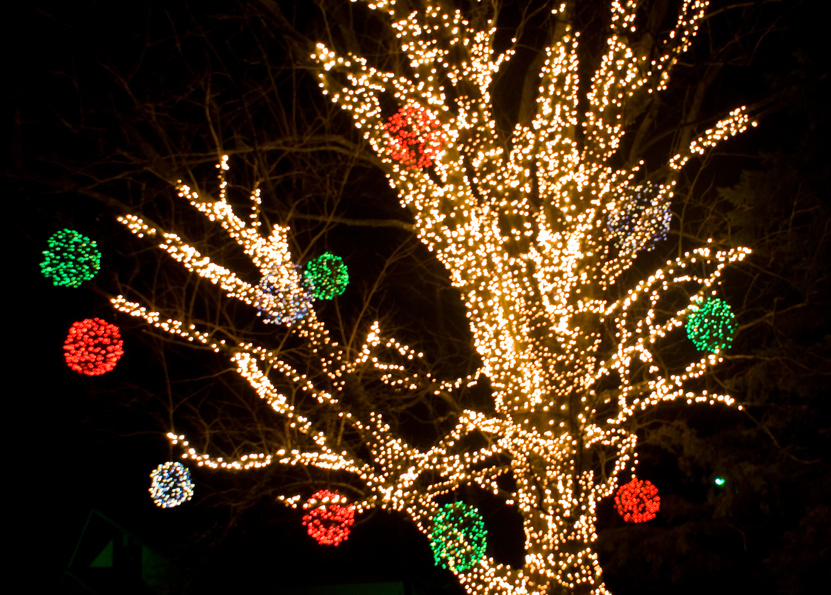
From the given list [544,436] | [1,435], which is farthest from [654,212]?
[1,435]

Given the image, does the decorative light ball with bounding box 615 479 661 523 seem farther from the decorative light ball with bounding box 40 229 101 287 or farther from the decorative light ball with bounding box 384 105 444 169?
the decorative light ball with bounding box 40 229 101 287

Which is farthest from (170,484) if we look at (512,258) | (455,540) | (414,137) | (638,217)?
(638,217)

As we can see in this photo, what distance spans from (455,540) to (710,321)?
2.68 metres

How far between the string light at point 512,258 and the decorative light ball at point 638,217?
2cm

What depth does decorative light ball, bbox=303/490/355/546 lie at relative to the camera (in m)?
6.27

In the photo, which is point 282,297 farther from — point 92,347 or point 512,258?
point 512,258

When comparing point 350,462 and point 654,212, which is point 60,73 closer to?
point 350,462

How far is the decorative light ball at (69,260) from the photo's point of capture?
5848mm

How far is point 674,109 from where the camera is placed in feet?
22.8

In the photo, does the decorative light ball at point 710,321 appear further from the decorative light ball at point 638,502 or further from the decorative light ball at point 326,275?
the decorative light ball at point 326,275

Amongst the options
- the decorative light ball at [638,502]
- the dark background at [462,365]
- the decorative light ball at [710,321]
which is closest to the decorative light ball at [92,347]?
the dark background at [462,365]

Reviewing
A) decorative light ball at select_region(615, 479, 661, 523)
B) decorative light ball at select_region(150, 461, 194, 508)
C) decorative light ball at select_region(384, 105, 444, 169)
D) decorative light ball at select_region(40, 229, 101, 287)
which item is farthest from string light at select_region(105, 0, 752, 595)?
decorative light ball at select_region(615, 479, 661, 523)

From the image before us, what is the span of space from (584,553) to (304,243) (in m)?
4.91

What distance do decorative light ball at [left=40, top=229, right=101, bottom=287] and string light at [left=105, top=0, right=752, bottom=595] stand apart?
1.63ft
